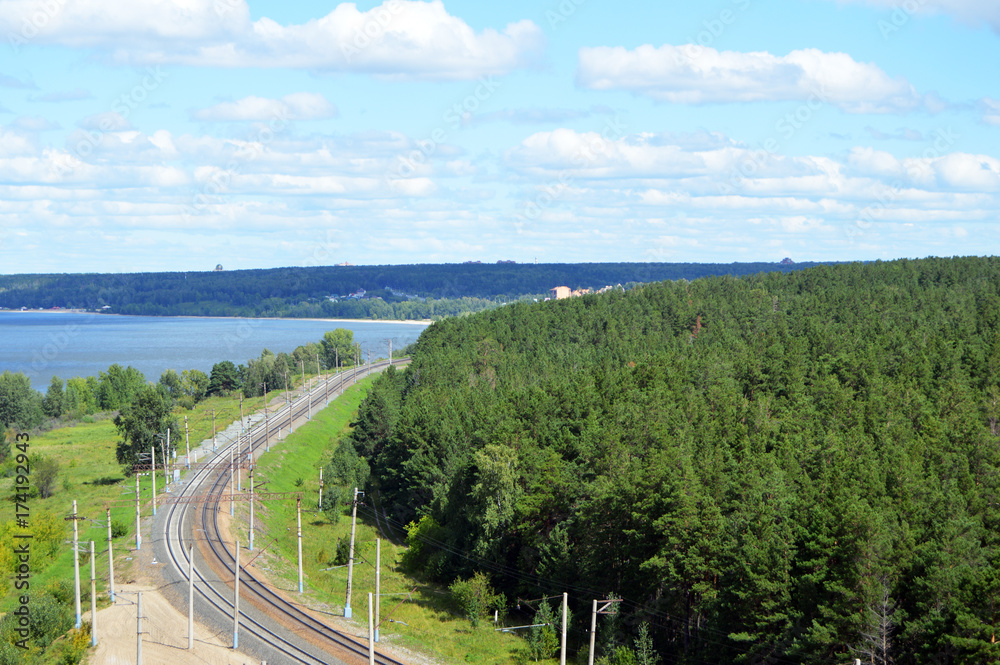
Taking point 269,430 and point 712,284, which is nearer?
point 269,430

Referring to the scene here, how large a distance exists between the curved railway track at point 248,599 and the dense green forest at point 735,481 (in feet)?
49.2

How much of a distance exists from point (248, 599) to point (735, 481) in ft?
101

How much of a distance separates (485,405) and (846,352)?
38.8 meters

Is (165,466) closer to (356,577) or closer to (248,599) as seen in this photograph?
(356,577)

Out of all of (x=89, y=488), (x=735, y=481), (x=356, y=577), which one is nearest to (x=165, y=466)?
(x=89, y=488)

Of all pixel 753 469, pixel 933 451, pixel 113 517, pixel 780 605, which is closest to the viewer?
pixel 780 605

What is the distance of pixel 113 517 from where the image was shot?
266 ft

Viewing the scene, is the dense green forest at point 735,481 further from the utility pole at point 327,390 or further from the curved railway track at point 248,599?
the utility pole at point 327,390

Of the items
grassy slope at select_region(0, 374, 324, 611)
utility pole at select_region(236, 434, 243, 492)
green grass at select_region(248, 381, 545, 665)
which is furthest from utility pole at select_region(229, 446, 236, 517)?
grassy slope at select_region(0, 374, 324, 611)

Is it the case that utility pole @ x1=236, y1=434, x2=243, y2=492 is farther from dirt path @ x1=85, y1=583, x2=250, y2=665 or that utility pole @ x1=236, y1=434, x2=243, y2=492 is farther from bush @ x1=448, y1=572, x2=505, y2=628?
bush @ x1=448, y1=572, x2=505, y2=628

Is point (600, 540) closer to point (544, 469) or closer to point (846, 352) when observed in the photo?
point (544, 469)

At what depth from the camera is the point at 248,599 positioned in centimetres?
6047

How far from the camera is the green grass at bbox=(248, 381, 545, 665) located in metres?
57.2

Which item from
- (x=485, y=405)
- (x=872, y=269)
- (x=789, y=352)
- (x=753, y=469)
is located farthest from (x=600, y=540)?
(x=872, y=269)
